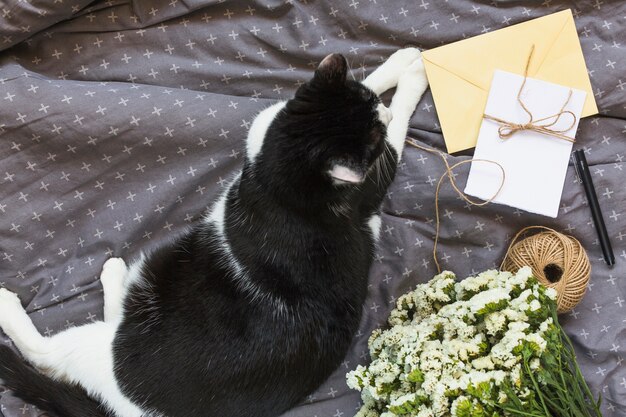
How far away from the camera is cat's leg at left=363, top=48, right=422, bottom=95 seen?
50.1 inches

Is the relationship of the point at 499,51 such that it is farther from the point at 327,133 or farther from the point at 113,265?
the point at 113,265

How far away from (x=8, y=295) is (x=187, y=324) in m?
0.45

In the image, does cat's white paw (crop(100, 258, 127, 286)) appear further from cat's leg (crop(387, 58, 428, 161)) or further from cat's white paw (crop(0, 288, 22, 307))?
cat's leg (crop(387, 58, 428, 161))

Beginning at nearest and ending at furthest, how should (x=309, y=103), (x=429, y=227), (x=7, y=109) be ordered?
(x=309, y=103) < (x=7, y=109) < (x=429, y=227)

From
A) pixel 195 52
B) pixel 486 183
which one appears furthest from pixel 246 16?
pixel 486 183

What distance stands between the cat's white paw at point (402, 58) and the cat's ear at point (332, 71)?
29 centimetres

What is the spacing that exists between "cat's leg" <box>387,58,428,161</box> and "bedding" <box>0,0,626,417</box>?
4cm

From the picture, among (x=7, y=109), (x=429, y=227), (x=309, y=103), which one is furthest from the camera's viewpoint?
(x=429, y=227)

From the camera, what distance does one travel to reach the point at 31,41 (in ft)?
4.14

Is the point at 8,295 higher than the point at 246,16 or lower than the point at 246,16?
lower

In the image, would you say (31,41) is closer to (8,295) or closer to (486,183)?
(8,295)

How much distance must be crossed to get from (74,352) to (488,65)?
1.08 m

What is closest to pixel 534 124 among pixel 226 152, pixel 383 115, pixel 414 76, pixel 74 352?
pixel 414 76

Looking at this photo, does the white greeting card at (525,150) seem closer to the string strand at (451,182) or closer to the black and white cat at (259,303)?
the string strand at (451,182)
